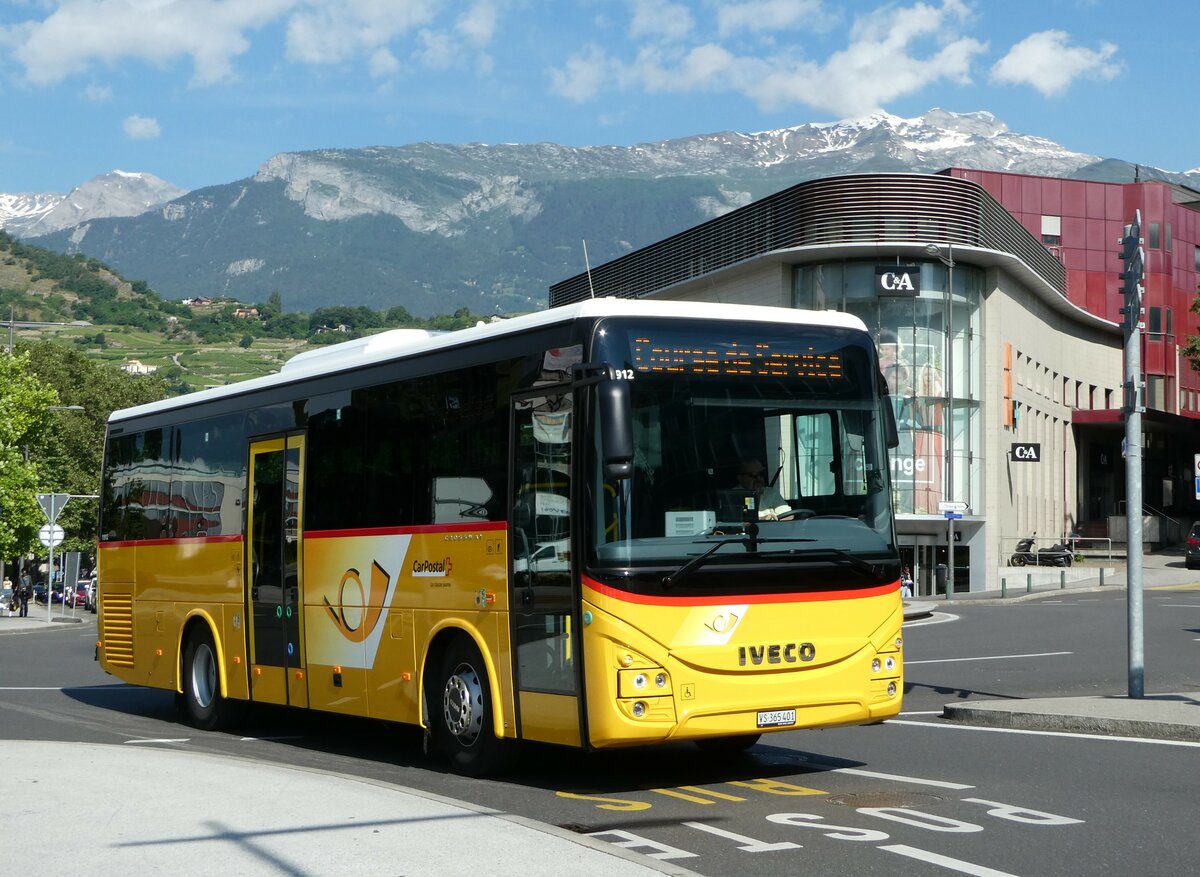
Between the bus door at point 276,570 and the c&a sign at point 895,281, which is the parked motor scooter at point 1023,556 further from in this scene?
the bus door at point 276,570

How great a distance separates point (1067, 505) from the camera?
246 ft

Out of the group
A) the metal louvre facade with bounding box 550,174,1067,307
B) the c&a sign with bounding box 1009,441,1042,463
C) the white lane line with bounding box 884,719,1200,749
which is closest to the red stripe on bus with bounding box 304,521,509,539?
the white lane line with bounding box 884,719,1200,749

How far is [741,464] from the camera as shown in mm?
10211

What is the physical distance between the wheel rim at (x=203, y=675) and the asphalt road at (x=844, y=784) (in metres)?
0.39

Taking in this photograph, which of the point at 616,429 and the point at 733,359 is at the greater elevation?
the point at 733,359

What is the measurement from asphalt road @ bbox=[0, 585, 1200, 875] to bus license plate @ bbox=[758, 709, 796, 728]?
442mm

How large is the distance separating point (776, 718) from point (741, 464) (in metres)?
1.65

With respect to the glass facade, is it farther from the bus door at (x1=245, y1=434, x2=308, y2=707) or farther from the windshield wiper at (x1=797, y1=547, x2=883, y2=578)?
the windshield wiper at (x1=797, y1=547, x2=883, y2=578)

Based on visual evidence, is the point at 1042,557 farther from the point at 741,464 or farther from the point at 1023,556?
the point at 741,464

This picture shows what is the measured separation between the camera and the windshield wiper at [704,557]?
9.91 metres

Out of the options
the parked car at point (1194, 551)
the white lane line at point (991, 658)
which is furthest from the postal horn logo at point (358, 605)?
the parked car at point (1194, 551)

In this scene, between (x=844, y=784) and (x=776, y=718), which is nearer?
(x=776, y=718)

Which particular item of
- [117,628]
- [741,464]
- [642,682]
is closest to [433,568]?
[642,682]

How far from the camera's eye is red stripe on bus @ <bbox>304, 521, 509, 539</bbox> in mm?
10984
